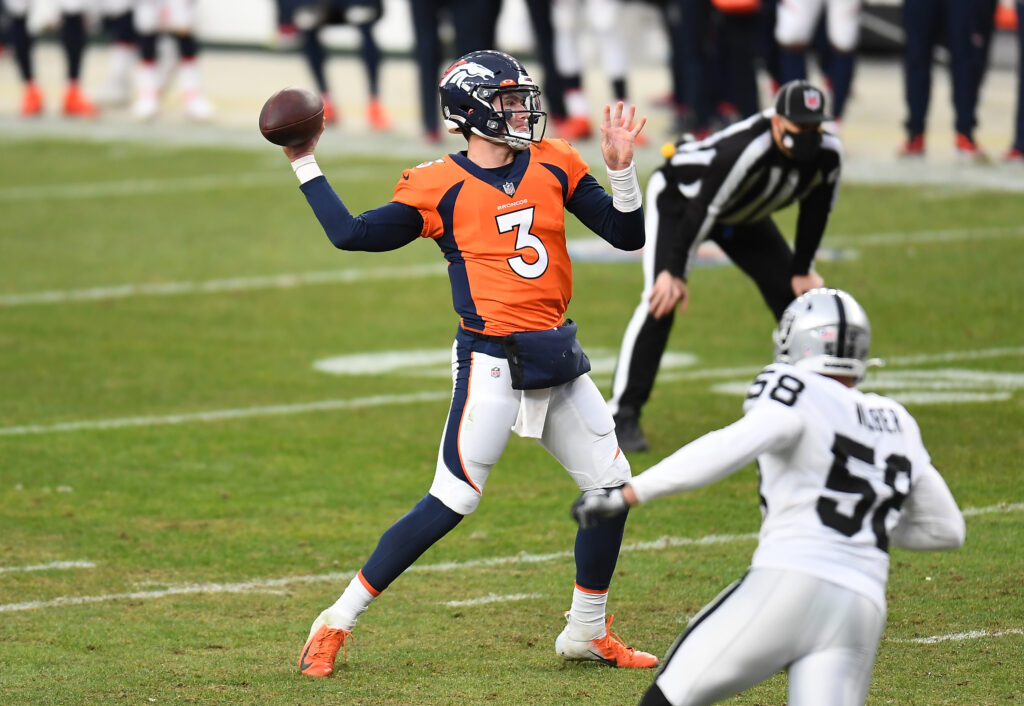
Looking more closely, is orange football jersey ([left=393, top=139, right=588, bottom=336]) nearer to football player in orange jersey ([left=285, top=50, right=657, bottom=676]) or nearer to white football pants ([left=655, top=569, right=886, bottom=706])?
football player in orange jersey ([left=285, top=50, right=657, bottom=676])

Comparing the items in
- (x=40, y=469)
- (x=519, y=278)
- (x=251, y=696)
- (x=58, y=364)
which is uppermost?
(x=519, y=278)

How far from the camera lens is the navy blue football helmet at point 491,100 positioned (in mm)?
5492

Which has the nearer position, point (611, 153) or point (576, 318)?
point (611, 153)

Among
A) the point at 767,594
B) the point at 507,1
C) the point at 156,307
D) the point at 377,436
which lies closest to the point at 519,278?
the point at 767,594

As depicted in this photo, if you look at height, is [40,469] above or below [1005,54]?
above

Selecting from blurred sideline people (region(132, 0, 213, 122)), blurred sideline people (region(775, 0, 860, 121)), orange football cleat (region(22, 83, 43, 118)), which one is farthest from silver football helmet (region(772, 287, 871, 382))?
orange football cleat (region(22, 83, 43, 118))

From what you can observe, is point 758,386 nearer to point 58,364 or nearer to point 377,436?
point 377,436

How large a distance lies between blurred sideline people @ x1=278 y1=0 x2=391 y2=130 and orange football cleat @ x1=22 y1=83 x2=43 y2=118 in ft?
12.7

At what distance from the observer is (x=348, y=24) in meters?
18.3

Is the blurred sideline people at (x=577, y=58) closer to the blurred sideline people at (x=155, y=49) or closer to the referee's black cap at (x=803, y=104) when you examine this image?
the blurred sideline people at (x=155, y=49)

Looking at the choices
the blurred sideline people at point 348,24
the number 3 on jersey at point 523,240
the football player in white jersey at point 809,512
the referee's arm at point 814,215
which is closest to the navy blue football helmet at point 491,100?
the number 3 on jersey at point 523,240

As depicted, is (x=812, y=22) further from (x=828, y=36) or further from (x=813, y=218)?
(x=813, y=218)

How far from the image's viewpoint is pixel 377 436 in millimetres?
8570

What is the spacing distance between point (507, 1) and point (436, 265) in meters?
11.7
